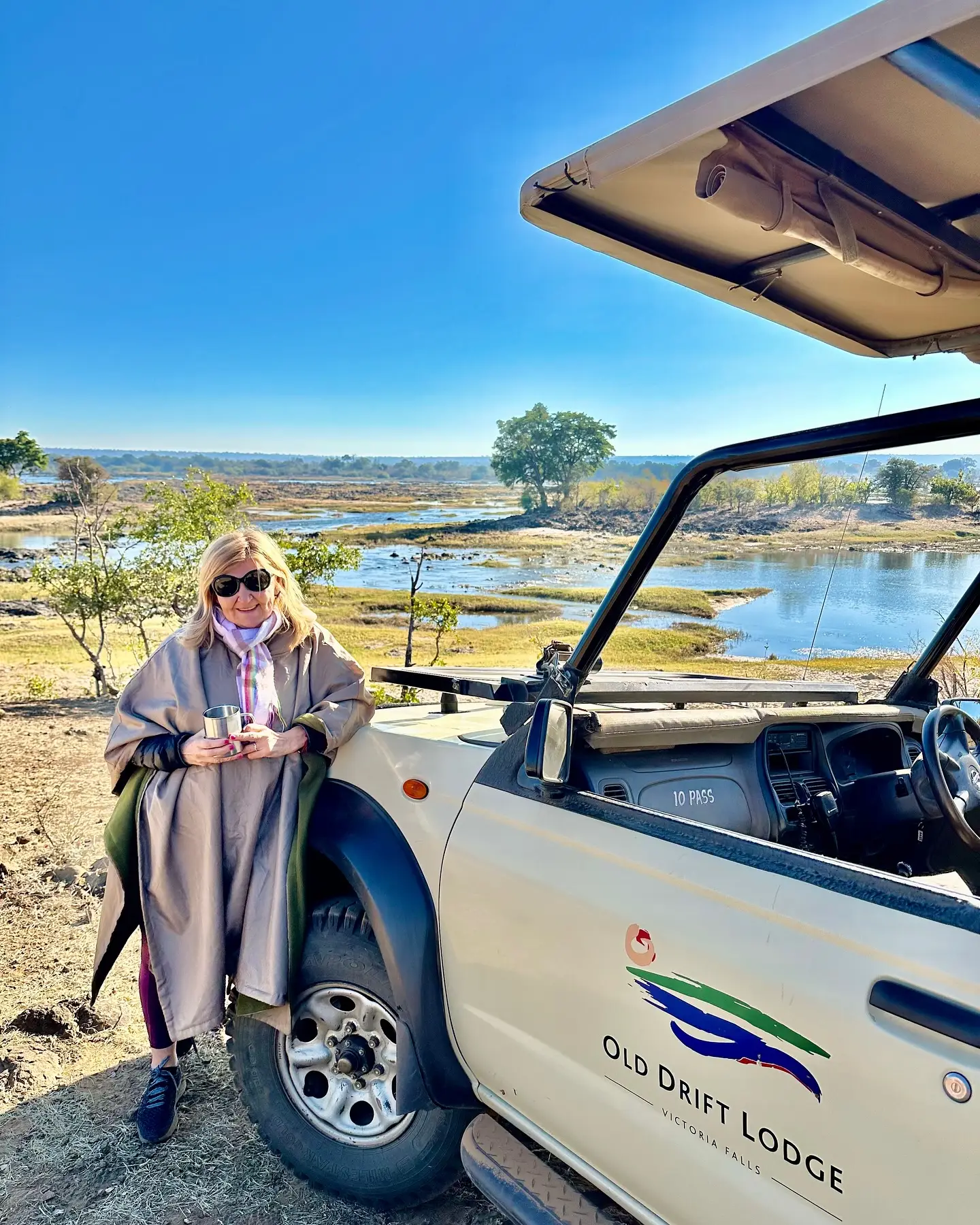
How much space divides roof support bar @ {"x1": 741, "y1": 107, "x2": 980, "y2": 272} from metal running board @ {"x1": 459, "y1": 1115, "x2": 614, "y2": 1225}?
2.25 metres

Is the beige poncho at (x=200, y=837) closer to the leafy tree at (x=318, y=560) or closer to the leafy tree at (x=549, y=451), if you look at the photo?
the leafy tree at (x=549, y=451)

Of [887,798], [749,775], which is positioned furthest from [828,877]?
[887,798]

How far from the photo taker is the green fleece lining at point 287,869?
2453mm

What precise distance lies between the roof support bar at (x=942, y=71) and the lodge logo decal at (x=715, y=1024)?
4.89 ft

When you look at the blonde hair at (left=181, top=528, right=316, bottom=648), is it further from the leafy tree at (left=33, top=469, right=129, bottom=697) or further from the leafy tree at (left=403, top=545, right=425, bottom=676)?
the leafy tree at (left=33, top=469, right=129, bottom=697)

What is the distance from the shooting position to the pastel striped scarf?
8.75 feet

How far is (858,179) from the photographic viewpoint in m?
1.80

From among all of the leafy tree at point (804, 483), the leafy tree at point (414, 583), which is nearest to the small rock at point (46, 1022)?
the leafy tree at point (804, 483)

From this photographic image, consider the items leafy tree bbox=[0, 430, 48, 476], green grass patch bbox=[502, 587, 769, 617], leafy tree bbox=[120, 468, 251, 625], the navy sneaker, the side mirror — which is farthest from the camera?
leafy tree bbox=[0, 430, 48, 476]

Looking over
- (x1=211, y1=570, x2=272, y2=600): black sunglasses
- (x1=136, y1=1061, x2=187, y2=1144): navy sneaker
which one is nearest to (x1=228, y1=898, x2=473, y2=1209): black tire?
(x1=136, y1=1061, x2=187, y2=1144): navy sneaker

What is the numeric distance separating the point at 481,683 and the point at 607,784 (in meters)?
0.47

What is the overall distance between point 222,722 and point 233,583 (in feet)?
1.72

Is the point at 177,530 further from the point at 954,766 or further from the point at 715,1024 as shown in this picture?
the point at 715,1024

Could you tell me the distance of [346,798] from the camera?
2525mm
